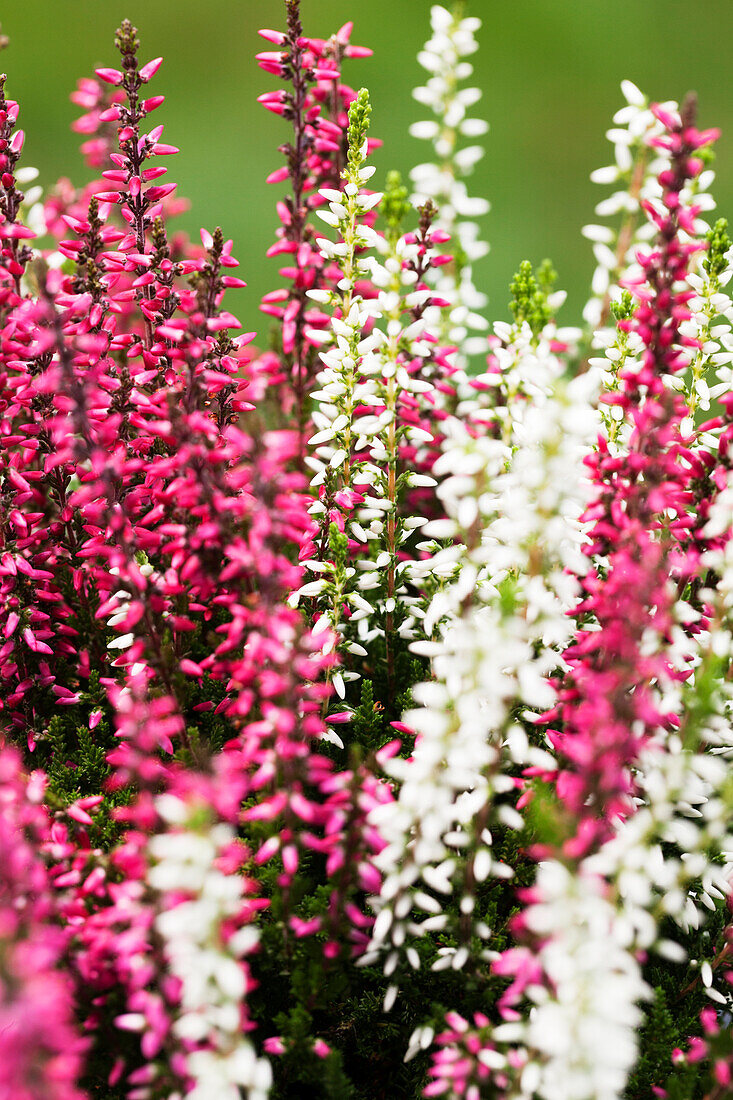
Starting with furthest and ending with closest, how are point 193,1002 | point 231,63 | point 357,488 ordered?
point 231,63 < point 357,488 < point 193,1002

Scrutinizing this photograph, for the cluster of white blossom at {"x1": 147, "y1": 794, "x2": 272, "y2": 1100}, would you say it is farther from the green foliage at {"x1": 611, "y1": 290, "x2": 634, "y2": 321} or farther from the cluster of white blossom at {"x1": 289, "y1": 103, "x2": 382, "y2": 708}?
the green foliage at {"x1": 611, "y1": 290, "x2": 634, "y2": 321}

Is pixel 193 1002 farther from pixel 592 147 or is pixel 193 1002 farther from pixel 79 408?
pixel 592 147

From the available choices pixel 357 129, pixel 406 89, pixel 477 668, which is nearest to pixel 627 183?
pixel 357 129

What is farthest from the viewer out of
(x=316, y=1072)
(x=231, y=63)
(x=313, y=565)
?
(x=231, y=63)

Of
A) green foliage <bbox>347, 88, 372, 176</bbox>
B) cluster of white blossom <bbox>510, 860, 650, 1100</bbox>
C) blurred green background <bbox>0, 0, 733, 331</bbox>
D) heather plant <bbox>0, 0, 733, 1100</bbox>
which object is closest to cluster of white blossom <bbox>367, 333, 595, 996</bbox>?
heather plant <bbox>0, 0, 733, 1100</bbox>

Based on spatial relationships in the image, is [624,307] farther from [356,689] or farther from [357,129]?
[356,689]

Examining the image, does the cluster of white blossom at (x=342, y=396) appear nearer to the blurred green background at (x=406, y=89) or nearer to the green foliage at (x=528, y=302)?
the green foliage at (x=528, y=302)

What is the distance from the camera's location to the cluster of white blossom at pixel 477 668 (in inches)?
61.6

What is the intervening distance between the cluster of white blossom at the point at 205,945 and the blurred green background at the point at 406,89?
5.63m

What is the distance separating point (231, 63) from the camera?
28.1 feet

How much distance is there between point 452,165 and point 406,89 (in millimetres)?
5350

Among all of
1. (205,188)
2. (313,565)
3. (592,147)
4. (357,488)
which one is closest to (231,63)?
(205,188)

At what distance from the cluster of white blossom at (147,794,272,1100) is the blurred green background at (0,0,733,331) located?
563 cm

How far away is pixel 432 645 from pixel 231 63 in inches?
316
